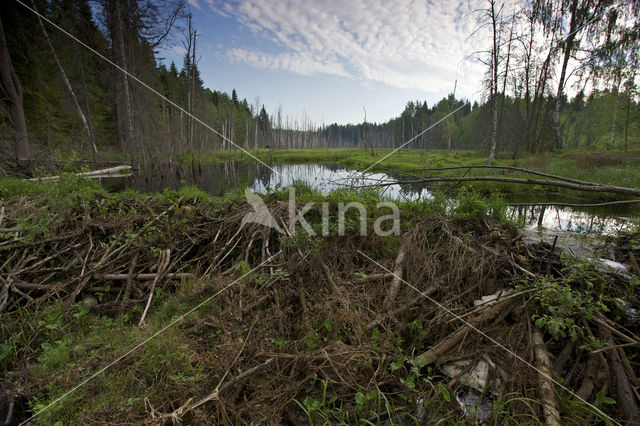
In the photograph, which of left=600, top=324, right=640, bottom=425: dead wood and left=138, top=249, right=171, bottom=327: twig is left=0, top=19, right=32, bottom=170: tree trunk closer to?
left=138, top=249, right=171, bottom=327: twig

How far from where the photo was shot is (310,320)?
→ 2383mm

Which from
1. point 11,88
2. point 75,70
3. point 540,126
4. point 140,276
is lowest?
point 140,276

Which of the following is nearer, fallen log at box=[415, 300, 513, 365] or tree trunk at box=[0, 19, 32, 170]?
fallen log at box=[415, 300, 513, 365]

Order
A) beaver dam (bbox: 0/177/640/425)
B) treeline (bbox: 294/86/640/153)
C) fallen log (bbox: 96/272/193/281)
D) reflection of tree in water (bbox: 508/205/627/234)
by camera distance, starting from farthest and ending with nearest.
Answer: treeline (bbox: 294/86/640/153) < reflection of tree in water (bbox: 508/205/627/234) < fallen log (bbox: 96/272/193/281) < beaver dam (bbox: 0/177/640/425)

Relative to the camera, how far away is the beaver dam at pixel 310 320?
1.70 metres

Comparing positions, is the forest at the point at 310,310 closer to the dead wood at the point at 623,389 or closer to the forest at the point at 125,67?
the dead wood at the point at 623,389

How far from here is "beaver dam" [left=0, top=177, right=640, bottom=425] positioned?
1.70 meters

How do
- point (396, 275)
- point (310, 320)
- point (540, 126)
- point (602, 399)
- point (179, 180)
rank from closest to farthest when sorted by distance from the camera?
point (602, 399) < point (310, 320) < point (396, 275) < point (179, 180) < point (540, 126)

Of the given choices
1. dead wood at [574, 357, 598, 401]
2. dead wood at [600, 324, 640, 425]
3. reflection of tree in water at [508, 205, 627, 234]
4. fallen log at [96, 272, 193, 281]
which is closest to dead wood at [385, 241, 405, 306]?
dead wood at [574, 357, 598, 401]

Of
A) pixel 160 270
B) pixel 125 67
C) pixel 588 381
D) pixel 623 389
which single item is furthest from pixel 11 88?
pixel 623 389

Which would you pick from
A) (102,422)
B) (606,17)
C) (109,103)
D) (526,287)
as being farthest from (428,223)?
(109,103)

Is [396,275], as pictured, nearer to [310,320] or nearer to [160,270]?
[310,320]

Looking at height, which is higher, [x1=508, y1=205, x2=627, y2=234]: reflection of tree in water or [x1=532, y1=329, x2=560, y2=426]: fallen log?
[x1=508, y1=205, x2=627, y2=234]: reflection of tree in water

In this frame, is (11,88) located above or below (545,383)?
above
